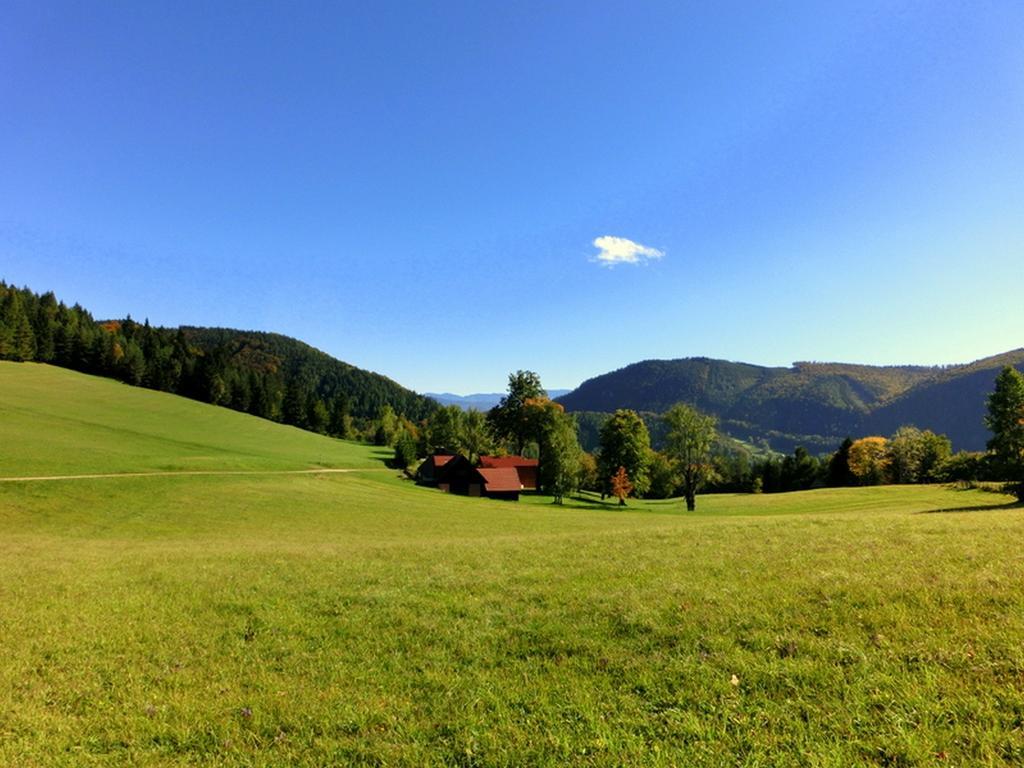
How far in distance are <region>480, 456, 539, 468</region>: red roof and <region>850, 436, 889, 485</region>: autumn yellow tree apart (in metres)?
62.7

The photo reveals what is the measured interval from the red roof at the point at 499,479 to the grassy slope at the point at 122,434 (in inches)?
906

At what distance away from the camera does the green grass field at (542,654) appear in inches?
225

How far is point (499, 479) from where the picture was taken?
71.7 meters

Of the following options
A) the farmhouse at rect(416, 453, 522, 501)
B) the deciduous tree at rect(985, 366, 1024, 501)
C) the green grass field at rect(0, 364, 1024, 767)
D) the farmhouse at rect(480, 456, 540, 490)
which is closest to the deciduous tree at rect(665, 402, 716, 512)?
the farmhouse at rect(416, 453, 522, 501)

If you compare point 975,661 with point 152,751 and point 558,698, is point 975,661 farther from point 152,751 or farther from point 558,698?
point 152,751

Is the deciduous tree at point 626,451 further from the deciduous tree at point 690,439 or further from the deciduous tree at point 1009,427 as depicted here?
the deciduous tree at point 1009,427

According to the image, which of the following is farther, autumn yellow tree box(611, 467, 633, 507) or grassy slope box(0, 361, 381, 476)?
autumn yellow tree box(611, 467, 633, 507)

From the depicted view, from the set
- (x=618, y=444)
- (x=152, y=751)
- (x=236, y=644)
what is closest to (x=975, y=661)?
(x=152, y=751)

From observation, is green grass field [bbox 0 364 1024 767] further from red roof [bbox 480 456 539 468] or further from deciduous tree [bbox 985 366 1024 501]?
red roof [bbox 480 456 539 468]

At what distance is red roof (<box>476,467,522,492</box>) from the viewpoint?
2786 inches

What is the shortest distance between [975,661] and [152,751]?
1044 cm

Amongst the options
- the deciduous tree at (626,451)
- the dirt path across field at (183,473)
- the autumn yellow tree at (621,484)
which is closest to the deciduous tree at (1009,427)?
the deciduous tree at (626,451)

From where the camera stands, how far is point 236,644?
9.57 meters

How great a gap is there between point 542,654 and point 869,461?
110127 mm
